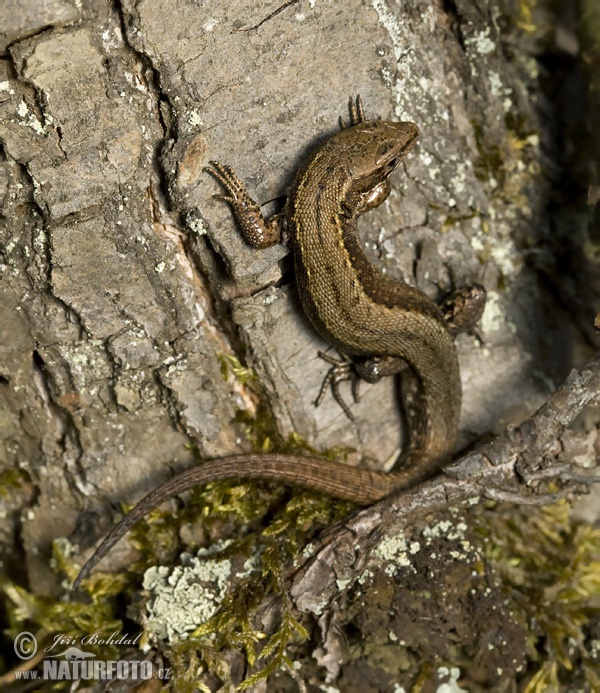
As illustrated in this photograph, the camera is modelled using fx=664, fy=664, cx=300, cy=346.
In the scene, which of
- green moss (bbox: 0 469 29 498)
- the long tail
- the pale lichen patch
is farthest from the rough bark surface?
the pale lichen patch

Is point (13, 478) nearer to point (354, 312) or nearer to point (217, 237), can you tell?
Answer: point (217, 237)

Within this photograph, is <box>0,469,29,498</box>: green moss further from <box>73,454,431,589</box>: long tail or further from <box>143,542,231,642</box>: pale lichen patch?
<box>143,542,231,642</box>: pale lichen patch

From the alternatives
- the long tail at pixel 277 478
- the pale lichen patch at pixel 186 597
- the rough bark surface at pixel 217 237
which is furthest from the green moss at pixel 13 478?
the pale lichen patch at pixel 186 597

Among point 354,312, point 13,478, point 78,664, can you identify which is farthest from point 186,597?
point 354,312

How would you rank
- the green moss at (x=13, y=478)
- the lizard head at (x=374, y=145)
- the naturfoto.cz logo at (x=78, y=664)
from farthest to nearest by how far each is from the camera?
1. the green moss at (x=13, y=478)
2. the lizard head at (x=374, y=145)
3. the naturfoto.cz logo at (x=78, y=664)

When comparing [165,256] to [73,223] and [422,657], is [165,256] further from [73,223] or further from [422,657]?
[422,657]

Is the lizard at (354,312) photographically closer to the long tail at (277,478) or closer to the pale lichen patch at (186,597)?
the long tail at (277,478)

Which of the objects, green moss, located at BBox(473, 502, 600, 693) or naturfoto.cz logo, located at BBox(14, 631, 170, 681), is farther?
green moss, located at BBox(473, 502, 600, 693)
